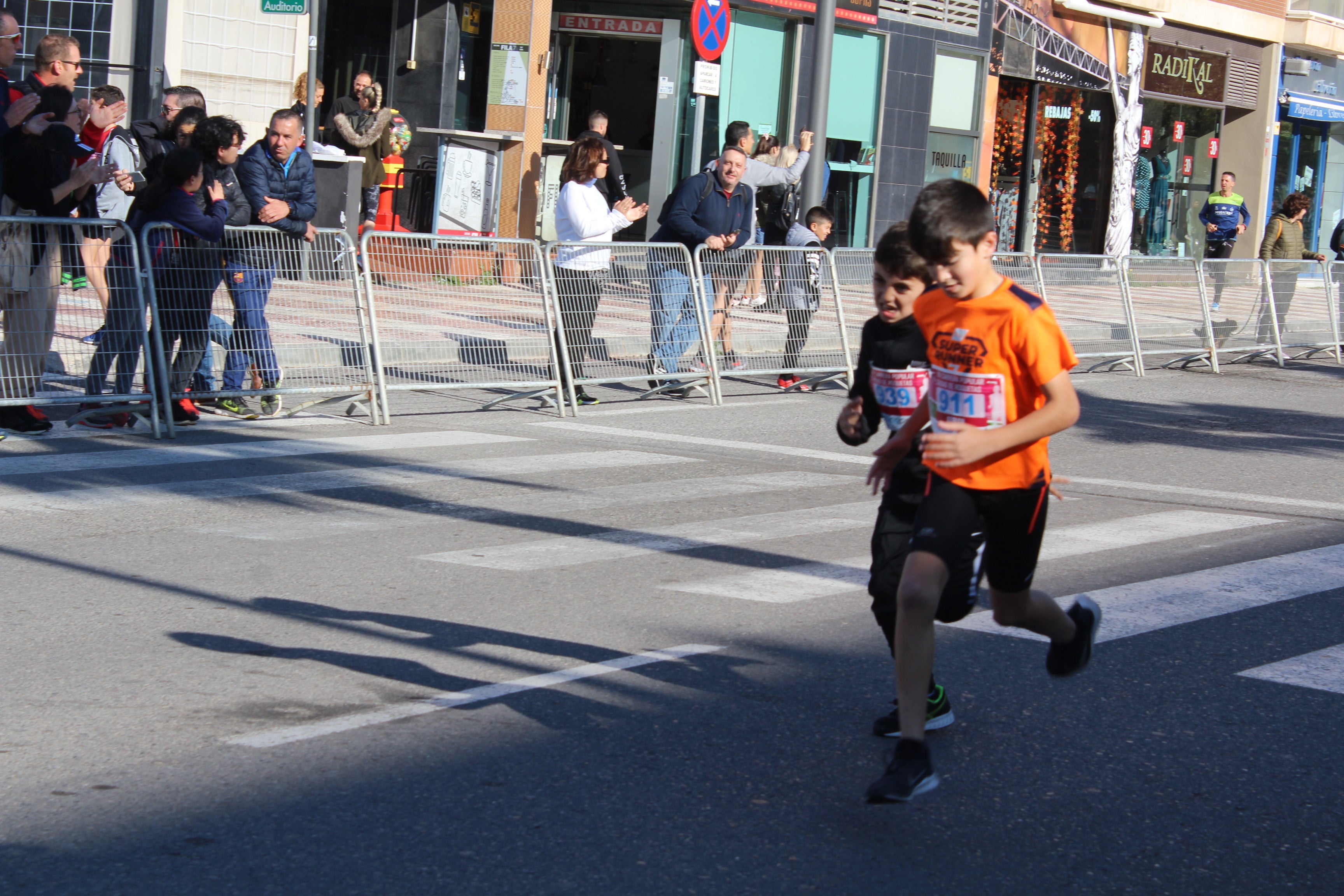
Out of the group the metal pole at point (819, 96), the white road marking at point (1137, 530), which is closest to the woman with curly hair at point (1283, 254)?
the metal pole at point (819, 96)

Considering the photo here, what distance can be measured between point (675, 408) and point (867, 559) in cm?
500

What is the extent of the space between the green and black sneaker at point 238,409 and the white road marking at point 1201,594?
5796mm

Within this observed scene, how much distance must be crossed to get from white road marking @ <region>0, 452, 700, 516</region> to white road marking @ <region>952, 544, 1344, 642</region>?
342 centimetres

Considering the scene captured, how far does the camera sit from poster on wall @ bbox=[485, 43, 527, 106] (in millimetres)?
19609

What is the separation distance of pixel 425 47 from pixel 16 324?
12.0 metres

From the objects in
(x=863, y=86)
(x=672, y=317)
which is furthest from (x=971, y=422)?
(x=863, y=86)

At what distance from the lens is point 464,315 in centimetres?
1109

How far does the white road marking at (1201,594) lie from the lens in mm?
5871

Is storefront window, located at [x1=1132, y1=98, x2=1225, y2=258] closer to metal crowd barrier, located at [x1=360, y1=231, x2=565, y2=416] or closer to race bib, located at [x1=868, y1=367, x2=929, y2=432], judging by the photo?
metal crowd barrier, located at [x1=360, y1=231, x2=565, y2=416]

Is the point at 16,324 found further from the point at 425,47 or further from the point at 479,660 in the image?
the point at 425,47

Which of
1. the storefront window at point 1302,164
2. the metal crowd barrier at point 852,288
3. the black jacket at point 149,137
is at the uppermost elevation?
the storefront window at point 1302,164

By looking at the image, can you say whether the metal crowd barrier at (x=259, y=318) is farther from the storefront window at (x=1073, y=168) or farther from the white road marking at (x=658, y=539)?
the storefront window at (x=1073, y=168)

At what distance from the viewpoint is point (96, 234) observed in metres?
9.34

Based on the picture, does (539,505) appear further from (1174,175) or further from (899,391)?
(1174,175)
